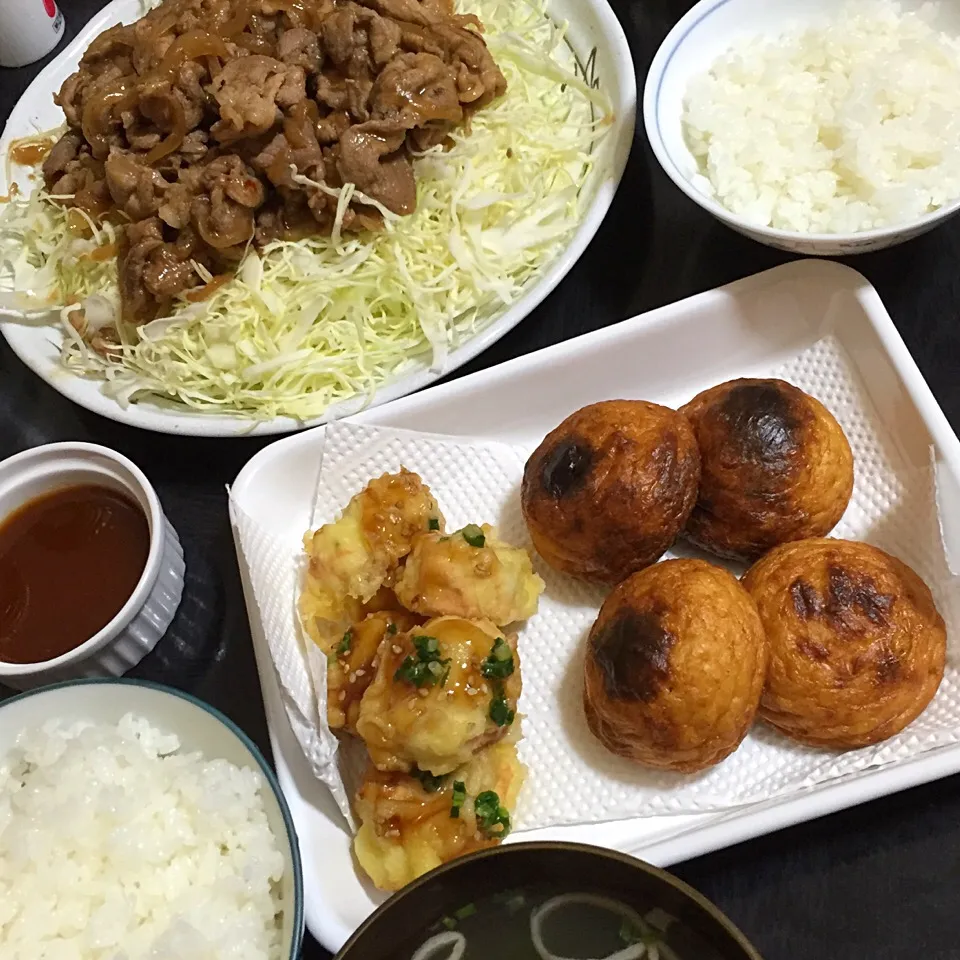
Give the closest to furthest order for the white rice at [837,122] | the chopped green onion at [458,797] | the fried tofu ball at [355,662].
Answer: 1. the chopped green onion at [458,797]
2. the fried tofu ball at [355,662]
3. the white rice at [837,122]

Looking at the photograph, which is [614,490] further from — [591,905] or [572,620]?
[591,905]

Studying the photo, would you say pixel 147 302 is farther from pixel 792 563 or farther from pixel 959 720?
pixel 959 720

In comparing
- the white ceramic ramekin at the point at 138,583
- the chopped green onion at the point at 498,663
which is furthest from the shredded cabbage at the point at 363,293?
the chopped green onion at the point at 498,663

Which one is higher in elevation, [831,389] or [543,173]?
[543,173]

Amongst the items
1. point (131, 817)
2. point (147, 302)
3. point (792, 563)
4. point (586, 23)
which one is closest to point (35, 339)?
point (147, 302)

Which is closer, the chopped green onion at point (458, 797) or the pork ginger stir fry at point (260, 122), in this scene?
the chopped green onion at point (458, 797)

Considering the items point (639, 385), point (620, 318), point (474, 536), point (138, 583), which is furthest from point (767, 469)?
point (138, 583)

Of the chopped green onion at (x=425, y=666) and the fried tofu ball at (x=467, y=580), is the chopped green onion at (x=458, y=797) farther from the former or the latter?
the fried tofu ball at (x=467, y=580)
